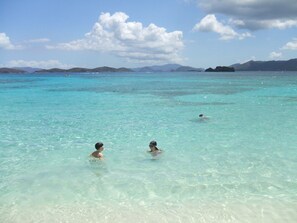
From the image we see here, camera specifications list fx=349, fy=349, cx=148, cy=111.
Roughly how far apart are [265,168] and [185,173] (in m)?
2.60

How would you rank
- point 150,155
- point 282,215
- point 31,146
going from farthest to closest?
point 31,146 < point 150,155 < point 282,215

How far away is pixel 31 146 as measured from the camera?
46.8 ft

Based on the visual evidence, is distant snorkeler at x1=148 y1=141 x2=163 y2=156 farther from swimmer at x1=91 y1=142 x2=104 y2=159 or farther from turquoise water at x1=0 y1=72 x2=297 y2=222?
swimmer at x1=91 y1=142 x2=104 y2=159

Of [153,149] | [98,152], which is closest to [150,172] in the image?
[153,149]

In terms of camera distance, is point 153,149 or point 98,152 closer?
point 98,152

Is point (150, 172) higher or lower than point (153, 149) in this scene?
lower

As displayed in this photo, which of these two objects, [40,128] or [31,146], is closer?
[31,146]

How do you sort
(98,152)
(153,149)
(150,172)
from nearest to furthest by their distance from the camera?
(150,172), (98,152), (153,149)

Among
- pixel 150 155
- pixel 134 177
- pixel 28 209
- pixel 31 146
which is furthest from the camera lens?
pixel 31 146

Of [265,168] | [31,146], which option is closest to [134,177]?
[265,168]

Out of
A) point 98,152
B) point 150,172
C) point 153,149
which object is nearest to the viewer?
point 150,172

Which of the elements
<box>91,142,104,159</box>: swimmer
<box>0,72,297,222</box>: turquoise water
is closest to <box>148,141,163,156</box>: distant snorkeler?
<box>0,72,297,222</box>: turquoise water

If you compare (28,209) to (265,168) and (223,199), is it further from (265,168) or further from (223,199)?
(265,168)

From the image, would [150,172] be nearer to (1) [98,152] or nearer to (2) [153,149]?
(2) [153,149]
